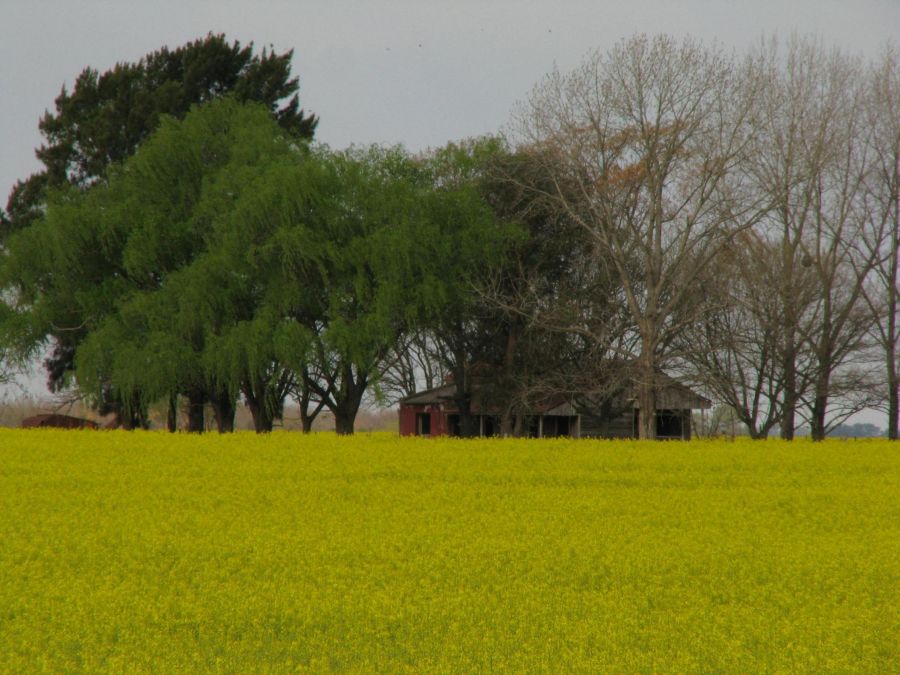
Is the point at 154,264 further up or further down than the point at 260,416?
further up

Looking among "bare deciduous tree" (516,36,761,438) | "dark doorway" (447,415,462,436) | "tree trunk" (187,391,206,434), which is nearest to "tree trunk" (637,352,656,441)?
"bare deciduous tree" (516,36,761,438)

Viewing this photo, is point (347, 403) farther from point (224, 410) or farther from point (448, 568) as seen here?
point (448, 568)

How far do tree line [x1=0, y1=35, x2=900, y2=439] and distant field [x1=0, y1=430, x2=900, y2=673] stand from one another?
15.9 metres

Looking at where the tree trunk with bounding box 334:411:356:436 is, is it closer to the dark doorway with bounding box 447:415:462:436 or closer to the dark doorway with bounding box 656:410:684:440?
the dark doorway with bounding box 447:415:462:436

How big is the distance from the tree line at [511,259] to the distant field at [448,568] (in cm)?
1593

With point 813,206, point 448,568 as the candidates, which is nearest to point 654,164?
point 813,206

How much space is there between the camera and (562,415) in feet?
171

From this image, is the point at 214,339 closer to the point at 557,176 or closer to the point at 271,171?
the point at 271,171

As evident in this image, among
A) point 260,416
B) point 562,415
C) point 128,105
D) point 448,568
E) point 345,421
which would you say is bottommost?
point 448,568

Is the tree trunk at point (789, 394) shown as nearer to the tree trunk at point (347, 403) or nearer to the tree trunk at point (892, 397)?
the tree trunk at point (892, 397)

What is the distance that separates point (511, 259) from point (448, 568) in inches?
1220

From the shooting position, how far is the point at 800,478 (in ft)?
67.2

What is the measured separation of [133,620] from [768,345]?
31725 mm

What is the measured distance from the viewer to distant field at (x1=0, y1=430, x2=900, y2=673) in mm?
8602
